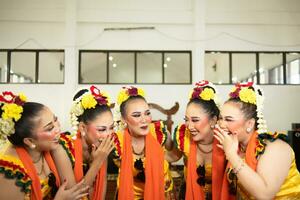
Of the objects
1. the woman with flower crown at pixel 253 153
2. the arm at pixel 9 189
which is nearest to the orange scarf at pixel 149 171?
the woman with flower crown at pixel 253 153

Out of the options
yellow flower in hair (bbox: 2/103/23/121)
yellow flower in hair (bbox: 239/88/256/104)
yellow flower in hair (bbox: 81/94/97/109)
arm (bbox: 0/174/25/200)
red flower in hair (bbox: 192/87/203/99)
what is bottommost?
arm (bbox: 0/174/25/200)

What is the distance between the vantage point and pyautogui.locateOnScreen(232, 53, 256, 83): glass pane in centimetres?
921

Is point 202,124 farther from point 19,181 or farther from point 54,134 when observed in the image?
point 19,181

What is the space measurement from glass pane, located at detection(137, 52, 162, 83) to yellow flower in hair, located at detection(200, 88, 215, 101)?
20.0 ft

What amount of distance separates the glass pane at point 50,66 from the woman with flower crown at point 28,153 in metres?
6.92

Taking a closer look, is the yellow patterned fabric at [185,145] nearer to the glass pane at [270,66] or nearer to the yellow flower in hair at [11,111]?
the yellow flower in hair at [11,111]

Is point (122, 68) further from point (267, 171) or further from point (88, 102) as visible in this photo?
point (267, 171)

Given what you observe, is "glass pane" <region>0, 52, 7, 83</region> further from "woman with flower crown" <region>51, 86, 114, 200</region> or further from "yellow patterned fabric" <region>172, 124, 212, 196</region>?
"yellow patterned fabric" <region>172, 124, 212, 196</region>

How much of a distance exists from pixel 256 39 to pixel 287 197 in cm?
779

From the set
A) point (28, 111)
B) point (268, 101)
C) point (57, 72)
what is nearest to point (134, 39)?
point (57, 72)

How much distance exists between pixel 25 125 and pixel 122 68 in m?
6.87

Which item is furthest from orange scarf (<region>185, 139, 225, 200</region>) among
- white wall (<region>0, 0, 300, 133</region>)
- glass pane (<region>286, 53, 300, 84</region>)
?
glass pane (<region>286, 53, 300, 84</region>)

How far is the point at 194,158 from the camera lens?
2.85m

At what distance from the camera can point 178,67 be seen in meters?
9.00
